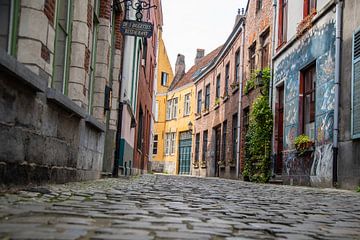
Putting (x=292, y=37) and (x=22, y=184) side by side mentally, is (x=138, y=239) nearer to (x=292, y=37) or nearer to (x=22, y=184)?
(x=22, y=184)

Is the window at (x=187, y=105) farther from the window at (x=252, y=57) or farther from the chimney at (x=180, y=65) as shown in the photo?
the window at (x=252, y=57)

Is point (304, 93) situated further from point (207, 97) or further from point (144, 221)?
point (207, 97)

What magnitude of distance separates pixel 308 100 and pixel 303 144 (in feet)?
4.36

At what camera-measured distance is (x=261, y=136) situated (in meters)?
15.2

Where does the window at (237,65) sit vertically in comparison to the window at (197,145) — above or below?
above

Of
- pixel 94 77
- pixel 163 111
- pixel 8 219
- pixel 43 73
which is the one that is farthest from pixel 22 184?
pixel 163 111

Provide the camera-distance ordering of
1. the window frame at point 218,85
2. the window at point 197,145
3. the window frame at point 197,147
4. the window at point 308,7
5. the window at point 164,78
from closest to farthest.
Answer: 1. the window at point 308,7
2. the window frame at point 218,85
3. the window frame at point 197,147
4. the window at point 197,145
5. the window at point 164,78

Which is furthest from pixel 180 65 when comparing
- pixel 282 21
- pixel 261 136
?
pixel 261 136

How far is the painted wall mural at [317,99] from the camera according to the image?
10570mm

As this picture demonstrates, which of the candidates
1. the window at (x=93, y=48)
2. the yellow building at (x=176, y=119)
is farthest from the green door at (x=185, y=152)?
the window at (x=93, y=48)

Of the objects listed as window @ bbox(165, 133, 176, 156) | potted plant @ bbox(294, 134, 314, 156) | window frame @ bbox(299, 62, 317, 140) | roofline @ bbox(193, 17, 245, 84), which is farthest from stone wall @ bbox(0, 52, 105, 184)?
window @ bbox(165, 133, 176, 156)

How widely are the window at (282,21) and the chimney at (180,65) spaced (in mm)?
28852

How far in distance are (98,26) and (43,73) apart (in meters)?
4.08

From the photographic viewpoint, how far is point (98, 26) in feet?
28.6
